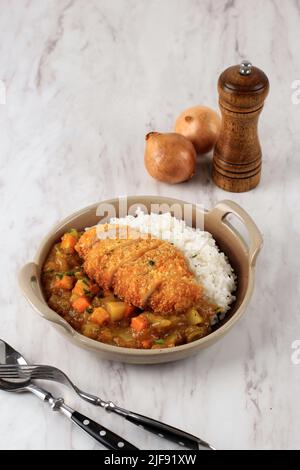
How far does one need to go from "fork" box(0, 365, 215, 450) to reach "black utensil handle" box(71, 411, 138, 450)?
9 cm

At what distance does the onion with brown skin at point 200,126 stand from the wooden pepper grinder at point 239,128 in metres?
0.14

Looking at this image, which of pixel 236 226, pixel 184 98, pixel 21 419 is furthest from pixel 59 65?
pixel 21 419

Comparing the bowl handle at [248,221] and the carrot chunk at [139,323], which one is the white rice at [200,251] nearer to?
the bowl handle at [248,221]

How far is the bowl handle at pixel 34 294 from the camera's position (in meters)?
2.71

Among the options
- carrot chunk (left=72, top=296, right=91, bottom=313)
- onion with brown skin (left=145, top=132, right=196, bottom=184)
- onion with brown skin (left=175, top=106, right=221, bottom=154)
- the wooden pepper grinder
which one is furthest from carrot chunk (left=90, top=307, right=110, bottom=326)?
onion with brown skin (left=175, top=106, right=221, bottom=154)

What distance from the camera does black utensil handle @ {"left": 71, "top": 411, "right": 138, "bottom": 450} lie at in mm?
2527

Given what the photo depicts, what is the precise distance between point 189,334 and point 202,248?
1.46ft

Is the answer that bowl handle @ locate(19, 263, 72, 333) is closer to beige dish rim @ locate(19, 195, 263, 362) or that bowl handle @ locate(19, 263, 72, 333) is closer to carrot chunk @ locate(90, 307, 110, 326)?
beige dish rim @ locate(19, 195, 263, 362)

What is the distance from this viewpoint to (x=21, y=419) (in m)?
2.70

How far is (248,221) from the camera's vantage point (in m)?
3.12

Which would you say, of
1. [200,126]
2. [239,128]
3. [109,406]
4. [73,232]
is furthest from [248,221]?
[109,406]

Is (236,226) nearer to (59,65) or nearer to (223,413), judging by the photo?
(223,413)

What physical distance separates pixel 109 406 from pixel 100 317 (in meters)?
0.32

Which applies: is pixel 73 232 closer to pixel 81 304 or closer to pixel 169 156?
pixel 81 304
